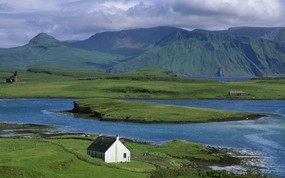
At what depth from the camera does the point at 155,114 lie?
16450 cm

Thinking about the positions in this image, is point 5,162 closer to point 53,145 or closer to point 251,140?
point 53,145

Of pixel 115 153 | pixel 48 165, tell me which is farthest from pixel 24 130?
pixel 48 165

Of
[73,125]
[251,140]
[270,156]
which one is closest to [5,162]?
[270,156]

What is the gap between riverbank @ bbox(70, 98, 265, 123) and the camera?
158375 millimetres

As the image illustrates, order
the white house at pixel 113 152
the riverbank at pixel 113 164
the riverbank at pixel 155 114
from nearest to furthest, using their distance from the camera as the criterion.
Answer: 1. the riverbank at pixel 113 164
2. the white house at pixel 113 152
3. the riverbank at pixel 155 114

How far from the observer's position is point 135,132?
5084 inches

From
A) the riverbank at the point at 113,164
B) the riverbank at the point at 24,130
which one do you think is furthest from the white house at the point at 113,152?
the riverbank at the point at 24,130

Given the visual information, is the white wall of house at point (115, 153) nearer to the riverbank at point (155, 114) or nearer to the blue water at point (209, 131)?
the blue water at point (209, 131)

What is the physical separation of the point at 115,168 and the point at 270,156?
40296mm

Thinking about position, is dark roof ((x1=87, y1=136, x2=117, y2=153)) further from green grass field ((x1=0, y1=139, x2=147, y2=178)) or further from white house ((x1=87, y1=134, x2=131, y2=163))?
green grass field ((x1=0, y1=139, x2=147, y2=178))

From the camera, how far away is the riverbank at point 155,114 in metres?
158

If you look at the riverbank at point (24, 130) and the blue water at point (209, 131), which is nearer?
the blue water at point (209, 131)

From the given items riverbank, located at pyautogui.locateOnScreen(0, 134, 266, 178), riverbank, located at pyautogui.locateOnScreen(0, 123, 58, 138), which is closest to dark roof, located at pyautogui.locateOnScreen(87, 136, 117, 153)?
riverbank, located at pyautogui.locateOnScreen(0, 134, 266, 178)

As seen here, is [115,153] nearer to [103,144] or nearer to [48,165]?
[103,144]
